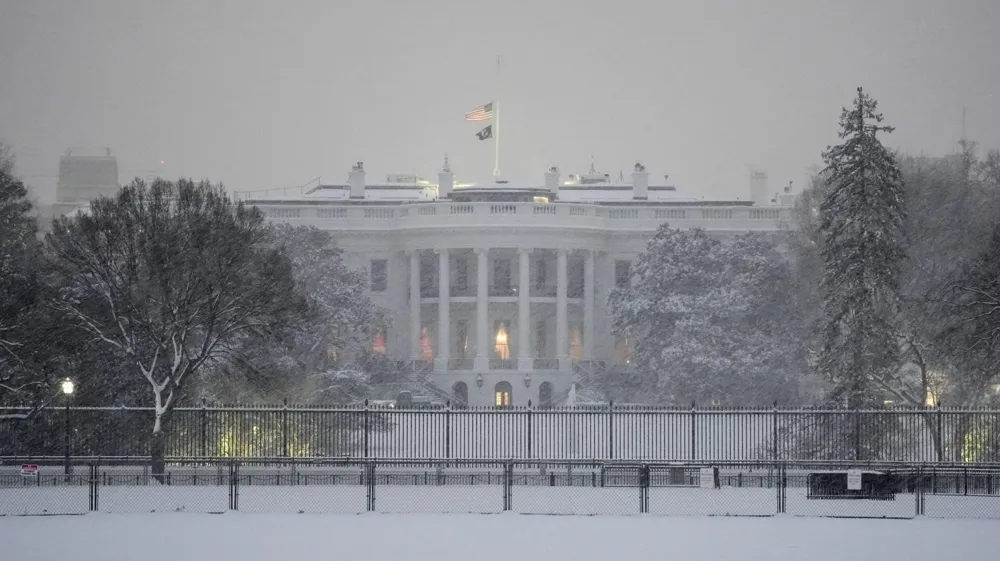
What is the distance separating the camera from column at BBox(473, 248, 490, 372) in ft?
280

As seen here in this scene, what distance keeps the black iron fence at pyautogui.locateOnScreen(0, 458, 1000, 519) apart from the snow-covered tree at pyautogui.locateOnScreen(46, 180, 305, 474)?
14.3 ft

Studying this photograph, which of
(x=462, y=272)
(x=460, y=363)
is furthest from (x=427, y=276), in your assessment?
(x=460, y=363)

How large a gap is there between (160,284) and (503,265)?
5251 cm

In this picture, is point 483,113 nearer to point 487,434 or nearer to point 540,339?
point 540,339

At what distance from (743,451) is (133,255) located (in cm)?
1733

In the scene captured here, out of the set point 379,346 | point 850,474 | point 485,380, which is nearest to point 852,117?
point 850,474

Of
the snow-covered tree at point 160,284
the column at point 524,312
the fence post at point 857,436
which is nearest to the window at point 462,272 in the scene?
the column at point 524,312

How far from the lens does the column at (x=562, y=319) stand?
85750mm

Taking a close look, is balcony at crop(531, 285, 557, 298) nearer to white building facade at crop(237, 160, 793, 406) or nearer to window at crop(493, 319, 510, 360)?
white building facade at crop(237, 160, 793, 406)

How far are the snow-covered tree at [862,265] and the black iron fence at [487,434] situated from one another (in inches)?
87.4

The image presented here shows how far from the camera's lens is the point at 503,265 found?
9550 centimetres

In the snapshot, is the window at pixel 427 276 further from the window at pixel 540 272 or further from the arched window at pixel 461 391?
the arched window at pixel 461 391

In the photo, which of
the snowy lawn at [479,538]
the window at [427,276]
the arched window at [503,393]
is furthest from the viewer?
the window at [427,276]

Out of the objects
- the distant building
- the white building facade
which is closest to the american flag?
the white building facade
